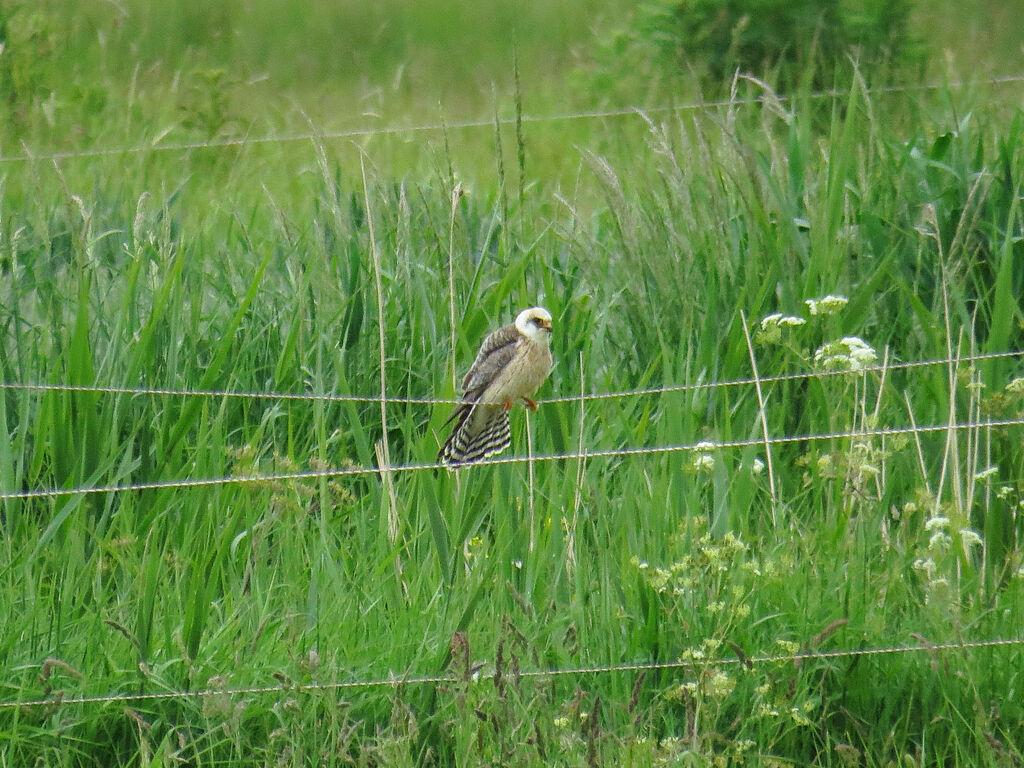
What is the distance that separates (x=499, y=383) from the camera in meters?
3.84

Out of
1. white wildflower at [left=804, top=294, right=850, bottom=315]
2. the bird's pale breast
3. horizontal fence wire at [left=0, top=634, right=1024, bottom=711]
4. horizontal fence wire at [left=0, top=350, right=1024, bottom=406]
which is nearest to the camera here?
horizontal fence wire at [left=0, top=634, right=1024, bottom=711]

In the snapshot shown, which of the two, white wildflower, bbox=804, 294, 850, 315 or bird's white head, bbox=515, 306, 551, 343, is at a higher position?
white wildflower, bbox=804, 294, 850, 315

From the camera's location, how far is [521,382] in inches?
152

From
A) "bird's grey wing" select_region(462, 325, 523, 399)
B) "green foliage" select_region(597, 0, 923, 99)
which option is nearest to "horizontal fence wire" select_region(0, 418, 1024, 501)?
"bird's grey wing" select_region(462, 325, 523, 399)

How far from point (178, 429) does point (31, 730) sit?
996 mm

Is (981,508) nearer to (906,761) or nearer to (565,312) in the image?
(906,761)

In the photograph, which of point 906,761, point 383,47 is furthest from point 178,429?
point 383,47

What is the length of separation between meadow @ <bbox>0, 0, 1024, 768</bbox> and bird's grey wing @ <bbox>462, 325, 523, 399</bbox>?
0.07 meters

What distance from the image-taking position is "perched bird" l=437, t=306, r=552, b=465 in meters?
3.68

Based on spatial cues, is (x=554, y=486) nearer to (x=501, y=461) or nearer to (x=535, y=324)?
(x=501, y=461)

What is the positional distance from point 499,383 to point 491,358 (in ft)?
0.38

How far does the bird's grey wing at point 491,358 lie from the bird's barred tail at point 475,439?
0.53ft

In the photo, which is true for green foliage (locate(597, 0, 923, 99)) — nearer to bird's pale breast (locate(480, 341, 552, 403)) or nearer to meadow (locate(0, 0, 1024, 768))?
meadow (locate(0, 0, 1024, 768))

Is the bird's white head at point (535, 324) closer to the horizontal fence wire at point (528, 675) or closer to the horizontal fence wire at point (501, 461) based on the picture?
the horizontal fence wire at point (501, 461)
